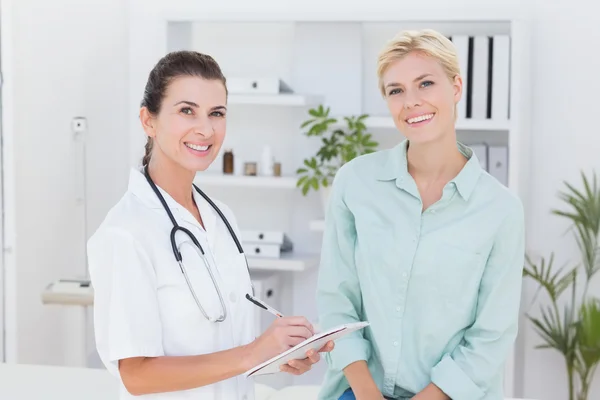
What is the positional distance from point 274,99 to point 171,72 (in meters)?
2.42

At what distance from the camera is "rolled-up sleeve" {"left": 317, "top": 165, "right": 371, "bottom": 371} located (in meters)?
1.97

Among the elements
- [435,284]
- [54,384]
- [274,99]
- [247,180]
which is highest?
[274,99]

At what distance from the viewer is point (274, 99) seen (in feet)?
13.4

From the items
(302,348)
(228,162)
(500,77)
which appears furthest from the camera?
(228,162)

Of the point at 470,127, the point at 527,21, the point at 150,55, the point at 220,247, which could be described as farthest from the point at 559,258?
the point at 220,247

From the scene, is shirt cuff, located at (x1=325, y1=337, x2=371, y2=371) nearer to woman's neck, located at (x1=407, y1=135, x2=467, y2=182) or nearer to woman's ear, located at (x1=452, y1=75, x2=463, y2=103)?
woman's neck, located at (x1=407, y1=135, x2=467, y2=182)

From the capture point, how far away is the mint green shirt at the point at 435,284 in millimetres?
1886

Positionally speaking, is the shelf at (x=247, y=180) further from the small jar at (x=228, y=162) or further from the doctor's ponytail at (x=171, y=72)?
the doctor's ponytail at (x=171, y=72)

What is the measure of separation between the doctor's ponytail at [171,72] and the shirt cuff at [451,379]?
723 millimetres

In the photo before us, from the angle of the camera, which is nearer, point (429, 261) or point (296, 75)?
point (429, 261)

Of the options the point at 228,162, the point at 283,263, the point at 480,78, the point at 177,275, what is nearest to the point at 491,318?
the point at 177,275

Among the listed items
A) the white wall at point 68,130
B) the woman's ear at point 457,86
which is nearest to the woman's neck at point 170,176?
the woman's ear at point 457,86

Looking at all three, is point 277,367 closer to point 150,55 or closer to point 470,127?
point 470,127

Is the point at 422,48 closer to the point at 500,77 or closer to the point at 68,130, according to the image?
the point at 500,77
